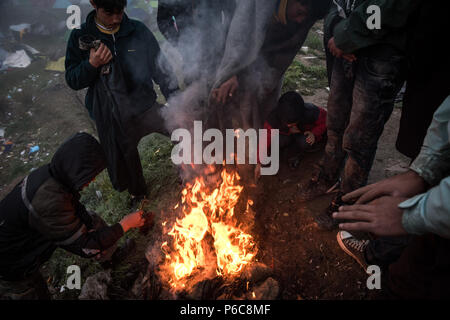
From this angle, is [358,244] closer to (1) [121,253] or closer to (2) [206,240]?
(2) [206,240]

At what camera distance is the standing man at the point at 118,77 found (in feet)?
10.2

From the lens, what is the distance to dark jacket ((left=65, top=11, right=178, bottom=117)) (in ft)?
10.4

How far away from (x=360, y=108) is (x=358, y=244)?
1.40m

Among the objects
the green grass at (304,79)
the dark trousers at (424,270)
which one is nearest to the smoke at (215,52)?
the green grass at (304,79)

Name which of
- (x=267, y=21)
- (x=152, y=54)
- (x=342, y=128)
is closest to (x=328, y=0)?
(x=267, y=21)

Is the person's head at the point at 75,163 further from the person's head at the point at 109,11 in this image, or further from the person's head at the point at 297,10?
the person's head at the point at 297,10

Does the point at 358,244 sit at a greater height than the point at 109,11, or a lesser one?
lesser

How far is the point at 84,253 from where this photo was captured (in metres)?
2.77

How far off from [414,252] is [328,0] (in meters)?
3.05

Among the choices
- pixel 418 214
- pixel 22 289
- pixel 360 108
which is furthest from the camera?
pixel 22 289

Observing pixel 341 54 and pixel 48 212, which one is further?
pixel 341 54

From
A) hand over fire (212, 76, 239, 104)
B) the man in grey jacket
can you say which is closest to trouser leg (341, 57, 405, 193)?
the man in grey jacket

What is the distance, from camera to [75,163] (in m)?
2.54

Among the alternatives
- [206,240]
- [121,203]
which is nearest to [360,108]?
[206,240]
